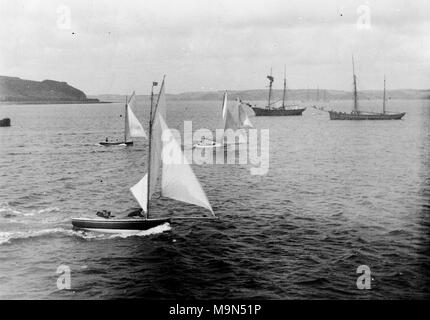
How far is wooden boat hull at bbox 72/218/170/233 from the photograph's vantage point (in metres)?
36.0

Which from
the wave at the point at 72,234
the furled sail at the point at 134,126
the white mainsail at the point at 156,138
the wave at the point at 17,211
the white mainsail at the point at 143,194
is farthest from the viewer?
the furled sail at the point at 134,126

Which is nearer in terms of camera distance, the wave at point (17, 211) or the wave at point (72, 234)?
the wave at point (72, 234)

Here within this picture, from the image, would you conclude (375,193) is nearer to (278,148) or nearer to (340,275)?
(340,275)


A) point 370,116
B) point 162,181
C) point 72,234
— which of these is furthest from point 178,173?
point 370,116

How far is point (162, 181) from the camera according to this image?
3603 centimetres

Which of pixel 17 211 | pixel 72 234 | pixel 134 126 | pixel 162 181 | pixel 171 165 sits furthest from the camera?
pixel 134 126

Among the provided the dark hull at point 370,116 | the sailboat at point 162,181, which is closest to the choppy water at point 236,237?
the sailboat at point 162,181

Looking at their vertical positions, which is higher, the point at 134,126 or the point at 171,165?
the point at 134,126

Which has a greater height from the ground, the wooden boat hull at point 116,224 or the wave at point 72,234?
Result: the wooden boat hull at point 116,224

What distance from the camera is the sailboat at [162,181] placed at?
1362 inches

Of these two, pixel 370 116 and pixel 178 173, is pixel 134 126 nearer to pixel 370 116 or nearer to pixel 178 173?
pixel 178 173

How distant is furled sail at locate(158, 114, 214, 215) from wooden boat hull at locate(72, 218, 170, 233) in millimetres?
3399

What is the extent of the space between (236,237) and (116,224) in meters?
9.93

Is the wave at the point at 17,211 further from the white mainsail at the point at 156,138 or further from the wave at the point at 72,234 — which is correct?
the white mainsail at the point at 156,138
